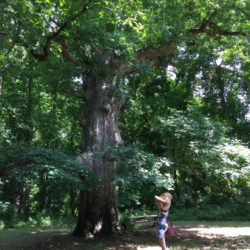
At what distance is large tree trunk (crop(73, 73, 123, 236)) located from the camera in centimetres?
825

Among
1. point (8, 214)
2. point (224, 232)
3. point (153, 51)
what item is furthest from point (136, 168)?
point (8, 214)

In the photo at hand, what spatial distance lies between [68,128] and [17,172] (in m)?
15.6

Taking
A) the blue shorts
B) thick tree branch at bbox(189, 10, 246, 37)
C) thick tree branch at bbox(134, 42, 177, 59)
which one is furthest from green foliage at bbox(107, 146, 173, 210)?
thick tree branch at bbox(189, 10, 246, 37)

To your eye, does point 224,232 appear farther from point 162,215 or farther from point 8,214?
point 8,214

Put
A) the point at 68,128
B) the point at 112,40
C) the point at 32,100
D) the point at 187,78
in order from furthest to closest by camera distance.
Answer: the point at 68,128 < the point at 187,78 < the point at 32,100 < the point at 112,40

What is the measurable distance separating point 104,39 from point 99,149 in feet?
10.7

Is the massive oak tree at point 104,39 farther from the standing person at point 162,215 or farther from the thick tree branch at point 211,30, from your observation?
the standing person at point 162,215

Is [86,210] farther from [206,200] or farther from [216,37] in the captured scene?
[206,200]

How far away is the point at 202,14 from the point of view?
9.97m

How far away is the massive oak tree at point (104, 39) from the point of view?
6980 mm

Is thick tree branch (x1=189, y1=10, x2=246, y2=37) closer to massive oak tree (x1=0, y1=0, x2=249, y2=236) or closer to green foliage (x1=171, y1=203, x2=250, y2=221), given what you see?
massive oak tree (x1=0, y1=0, x2=249, y2=236)

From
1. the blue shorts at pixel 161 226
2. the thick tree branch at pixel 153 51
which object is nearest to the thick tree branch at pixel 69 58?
the thick tree branch at pixel 153 51

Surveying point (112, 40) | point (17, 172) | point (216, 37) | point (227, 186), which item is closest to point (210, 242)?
point (227, 186)

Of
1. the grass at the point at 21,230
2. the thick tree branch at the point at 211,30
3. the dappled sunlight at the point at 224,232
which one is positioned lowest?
the dappled sunlight at the point at 224,232
